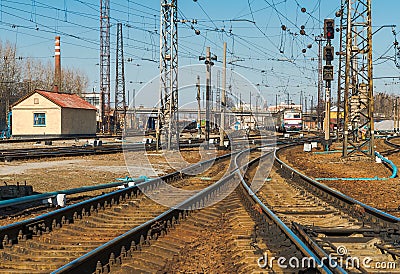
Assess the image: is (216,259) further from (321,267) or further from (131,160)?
(131,160)

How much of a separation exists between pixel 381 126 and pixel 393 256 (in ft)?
353

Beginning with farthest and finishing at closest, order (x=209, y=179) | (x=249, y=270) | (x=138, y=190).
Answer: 1. (x=209, y=179)
2. (x=138, y=190)
3. (x=249, y=270)

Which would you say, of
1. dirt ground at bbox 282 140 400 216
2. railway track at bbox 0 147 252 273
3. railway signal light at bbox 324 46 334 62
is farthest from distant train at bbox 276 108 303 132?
railway track at bbox 0 147 252 273

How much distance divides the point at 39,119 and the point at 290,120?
1620 inches

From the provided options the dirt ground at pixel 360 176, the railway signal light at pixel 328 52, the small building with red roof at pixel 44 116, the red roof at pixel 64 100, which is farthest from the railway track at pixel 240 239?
the red roof at pixel 64 100

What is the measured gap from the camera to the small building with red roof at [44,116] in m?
50.5

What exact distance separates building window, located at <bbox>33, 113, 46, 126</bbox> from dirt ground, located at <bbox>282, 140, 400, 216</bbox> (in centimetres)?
2955

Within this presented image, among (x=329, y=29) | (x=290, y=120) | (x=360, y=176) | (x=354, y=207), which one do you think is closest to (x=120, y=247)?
(x=354, y=207)

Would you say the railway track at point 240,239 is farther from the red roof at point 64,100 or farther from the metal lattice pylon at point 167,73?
the red roof at point 64,100

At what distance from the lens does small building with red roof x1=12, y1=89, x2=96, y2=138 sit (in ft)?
166

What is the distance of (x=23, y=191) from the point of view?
479 inches

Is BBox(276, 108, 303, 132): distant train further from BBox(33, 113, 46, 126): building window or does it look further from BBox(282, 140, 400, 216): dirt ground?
BBox(282, 140, 400, 216): dirt ground

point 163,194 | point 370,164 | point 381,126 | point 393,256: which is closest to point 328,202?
point 163,194

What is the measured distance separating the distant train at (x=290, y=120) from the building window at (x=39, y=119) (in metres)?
39.9
